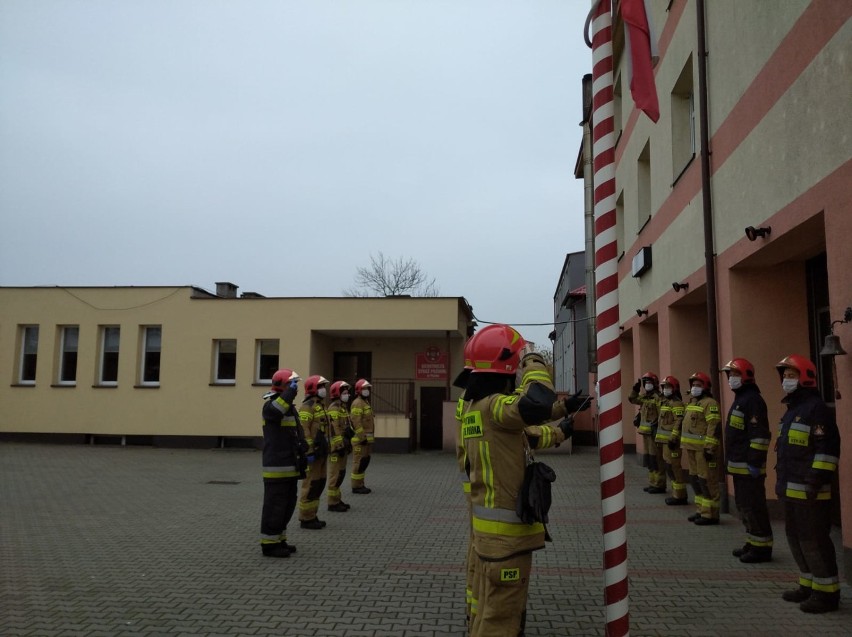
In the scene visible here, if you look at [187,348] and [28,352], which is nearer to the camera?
[187,348]

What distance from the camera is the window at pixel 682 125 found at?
1166 cm

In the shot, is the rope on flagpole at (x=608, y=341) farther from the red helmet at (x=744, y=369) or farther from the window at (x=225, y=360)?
the window at (x=225, y=360)

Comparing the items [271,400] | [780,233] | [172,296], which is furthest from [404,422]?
[780,233]

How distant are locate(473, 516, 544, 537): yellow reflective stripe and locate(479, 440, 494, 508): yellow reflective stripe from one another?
4.3 inches

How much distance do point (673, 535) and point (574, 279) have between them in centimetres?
2610

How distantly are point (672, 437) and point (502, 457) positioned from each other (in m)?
7.01

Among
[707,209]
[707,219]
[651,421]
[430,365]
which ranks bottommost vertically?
[651,421]

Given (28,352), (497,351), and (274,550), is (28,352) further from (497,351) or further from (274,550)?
(497,351)

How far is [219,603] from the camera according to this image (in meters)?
5.43

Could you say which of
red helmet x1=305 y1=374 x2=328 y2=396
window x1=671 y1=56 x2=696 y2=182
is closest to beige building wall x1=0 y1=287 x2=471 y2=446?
window x1=671 y1=56 x2=696 y2=182

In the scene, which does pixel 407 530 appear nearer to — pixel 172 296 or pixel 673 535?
pixel 673 535

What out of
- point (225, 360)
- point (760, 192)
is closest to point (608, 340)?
point (760, 192)

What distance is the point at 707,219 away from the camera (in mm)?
9461

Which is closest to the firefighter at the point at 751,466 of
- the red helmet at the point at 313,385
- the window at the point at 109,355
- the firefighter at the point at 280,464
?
the firefighter at the point at 280,464
